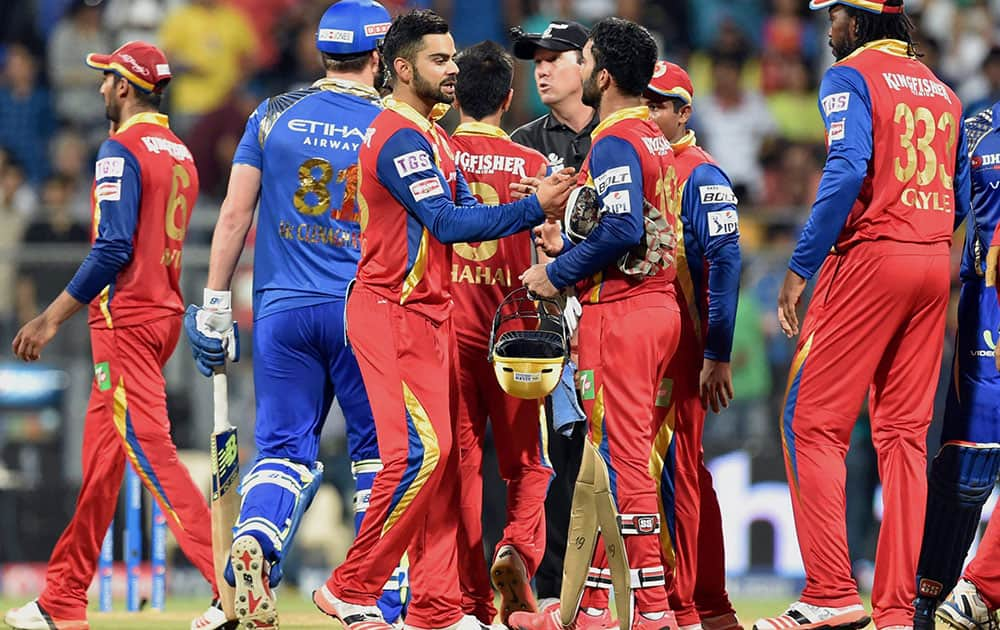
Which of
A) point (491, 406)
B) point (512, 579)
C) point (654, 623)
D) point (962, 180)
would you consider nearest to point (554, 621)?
point (512, 579)

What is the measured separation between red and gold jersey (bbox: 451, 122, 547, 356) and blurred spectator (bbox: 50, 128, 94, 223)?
764 cm

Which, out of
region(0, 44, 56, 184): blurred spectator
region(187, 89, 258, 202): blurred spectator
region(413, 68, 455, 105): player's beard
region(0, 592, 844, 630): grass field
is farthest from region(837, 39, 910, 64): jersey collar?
region(0, 44, 56, 184): blurred spectator

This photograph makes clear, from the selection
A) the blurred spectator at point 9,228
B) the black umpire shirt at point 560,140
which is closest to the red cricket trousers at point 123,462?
the black umpire shirt at point 560,140

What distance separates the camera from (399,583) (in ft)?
26.9

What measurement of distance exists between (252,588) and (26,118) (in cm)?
966

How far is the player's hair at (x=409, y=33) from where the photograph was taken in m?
7.39

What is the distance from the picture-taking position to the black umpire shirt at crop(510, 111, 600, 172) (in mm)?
9016

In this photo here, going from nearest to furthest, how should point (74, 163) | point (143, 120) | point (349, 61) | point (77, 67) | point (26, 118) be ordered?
point (349, 61)
point (143, 120)
point (74, 163)
point (26, 118)
point (77, 67)

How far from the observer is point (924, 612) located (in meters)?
7.88

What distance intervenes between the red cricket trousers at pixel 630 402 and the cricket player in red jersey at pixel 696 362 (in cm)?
45

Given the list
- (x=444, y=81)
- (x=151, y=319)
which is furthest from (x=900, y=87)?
(x=151, y=319)

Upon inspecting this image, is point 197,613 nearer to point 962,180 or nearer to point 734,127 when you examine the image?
point 962,180

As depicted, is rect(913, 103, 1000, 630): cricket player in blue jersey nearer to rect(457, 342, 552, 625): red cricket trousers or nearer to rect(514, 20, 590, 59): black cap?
rect(457, 342, 552, 625): red cricket trousers

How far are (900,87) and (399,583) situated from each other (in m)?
3.27
